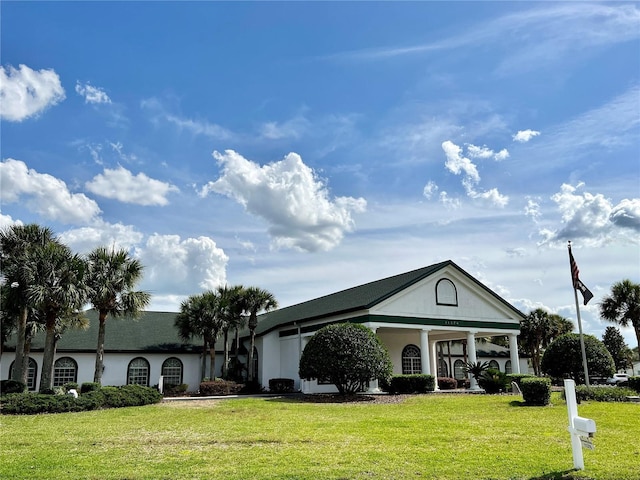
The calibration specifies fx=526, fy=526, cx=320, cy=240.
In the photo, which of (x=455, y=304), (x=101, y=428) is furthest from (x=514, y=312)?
(x=101, y=428)

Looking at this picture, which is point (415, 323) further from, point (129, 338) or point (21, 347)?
point (21, 347)

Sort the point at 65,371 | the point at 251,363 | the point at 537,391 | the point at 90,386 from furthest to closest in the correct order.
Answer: the point at 251,363
the point at 65,371
the point at 90,386
the point at 537,391

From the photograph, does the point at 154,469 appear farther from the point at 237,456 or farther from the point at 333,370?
the point at 333,370

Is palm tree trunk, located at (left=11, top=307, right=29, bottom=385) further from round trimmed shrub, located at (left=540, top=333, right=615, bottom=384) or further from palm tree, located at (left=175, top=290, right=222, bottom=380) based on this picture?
round trimmed shrub, located at (left=540, top=333, right=615, bottom=384)

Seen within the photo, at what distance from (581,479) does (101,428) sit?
11371 mm

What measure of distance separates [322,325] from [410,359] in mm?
8426

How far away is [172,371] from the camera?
34156 millimetres

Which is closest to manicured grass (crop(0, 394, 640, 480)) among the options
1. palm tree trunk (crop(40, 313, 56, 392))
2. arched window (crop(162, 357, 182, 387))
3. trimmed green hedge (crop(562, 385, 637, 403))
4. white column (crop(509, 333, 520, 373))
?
trimmed green hedge (crop(562, 385, 637, 403))

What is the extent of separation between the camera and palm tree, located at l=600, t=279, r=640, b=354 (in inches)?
1438

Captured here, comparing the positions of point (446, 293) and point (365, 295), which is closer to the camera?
point (365, 295)

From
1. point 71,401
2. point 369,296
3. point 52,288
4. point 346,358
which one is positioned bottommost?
point 71,401

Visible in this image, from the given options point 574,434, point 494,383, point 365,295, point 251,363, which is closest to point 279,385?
point 251,363

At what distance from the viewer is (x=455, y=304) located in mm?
A: 31031

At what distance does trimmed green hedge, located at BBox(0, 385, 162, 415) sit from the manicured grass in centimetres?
109
